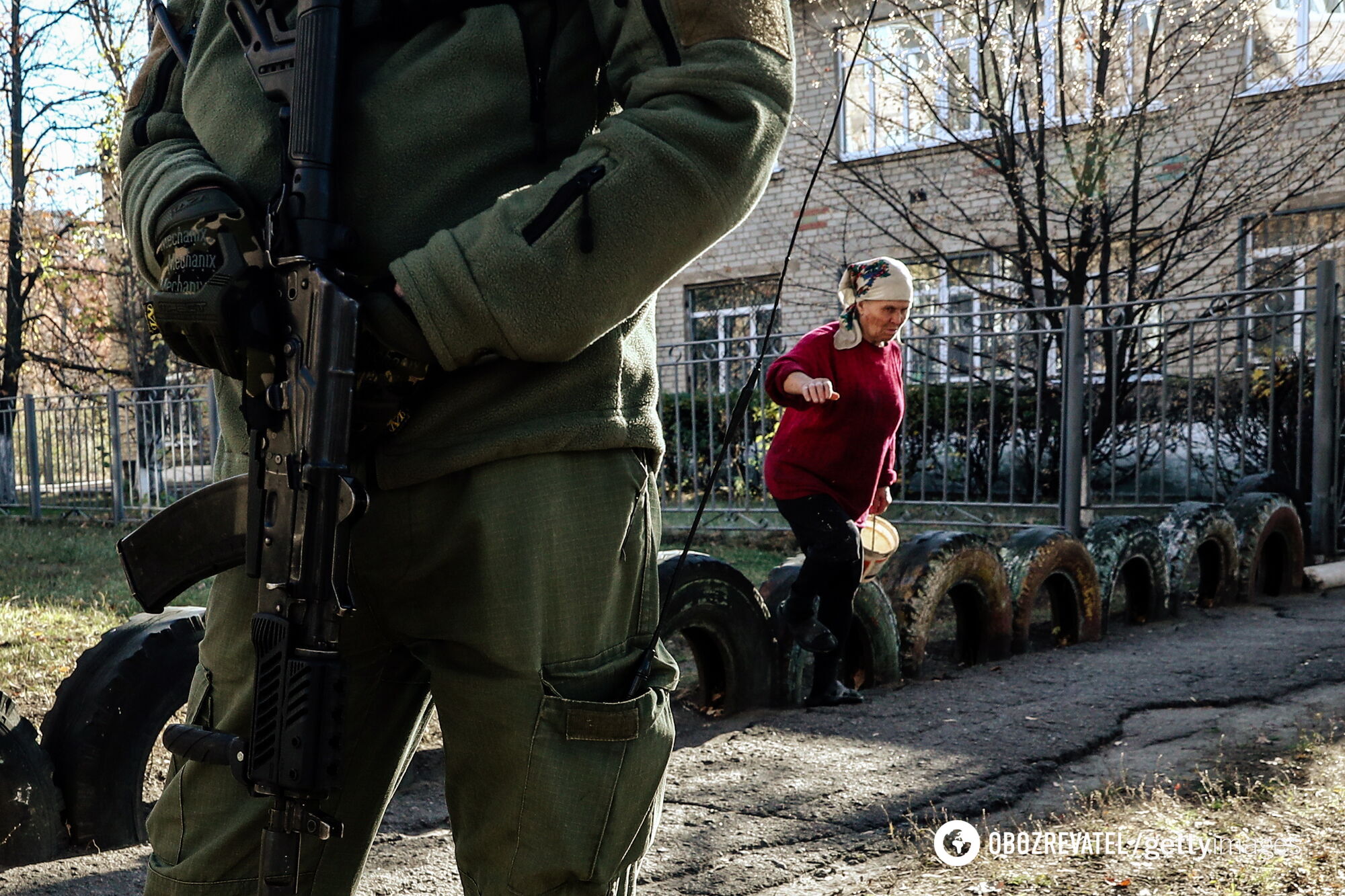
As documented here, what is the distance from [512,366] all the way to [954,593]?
14.4 ft

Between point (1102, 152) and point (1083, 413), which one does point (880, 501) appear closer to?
point (1083, 413)

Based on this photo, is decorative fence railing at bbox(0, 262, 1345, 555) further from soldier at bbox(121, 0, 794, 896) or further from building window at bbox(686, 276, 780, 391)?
soldier at bbox(121, 0, 794, 896)

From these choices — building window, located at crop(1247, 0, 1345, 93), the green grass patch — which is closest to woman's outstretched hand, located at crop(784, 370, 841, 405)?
the green grass patch

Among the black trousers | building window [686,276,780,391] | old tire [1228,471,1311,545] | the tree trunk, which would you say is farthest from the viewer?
the tree trunk

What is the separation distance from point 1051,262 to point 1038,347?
2.66 feet

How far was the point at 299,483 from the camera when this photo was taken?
1.40 meters

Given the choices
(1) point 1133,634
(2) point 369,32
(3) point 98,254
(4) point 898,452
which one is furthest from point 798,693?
(3) point 98,254

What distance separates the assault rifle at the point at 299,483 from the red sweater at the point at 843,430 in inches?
127

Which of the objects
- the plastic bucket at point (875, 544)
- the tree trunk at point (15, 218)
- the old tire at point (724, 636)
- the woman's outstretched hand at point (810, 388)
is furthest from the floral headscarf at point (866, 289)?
the tree trunk at point (15, 218)

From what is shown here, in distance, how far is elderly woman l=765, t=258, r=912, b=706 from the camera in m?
4.50

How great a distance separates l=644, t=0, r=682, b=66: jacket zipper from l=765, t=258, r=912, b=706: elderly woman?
3104mm

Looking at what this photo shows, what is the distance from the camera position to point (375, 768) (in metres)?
1.61

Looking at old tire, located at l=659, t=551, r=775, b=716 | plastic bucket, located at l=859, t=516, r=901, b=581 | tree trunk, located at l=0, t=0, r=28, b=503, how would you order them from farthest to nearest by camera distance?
1. tree trunk, located at l=0, t=0, r=28, b=503
2. plastic bucket, located at l=859, t=516, r=901, b=581
3. old tire, located at l=659, t=551, r=775, b=716

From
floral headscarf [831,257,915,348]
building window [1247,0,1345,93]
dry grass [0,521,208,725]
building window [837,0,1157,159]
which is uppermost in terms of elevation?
building window [1247,0,1345,93]
